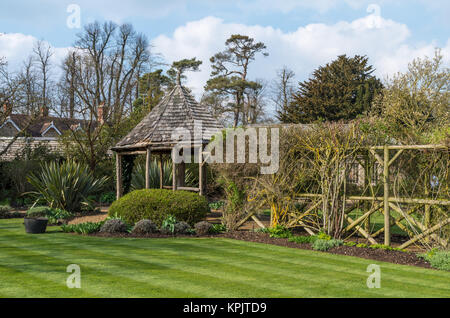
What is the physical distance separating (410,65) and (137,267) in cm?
2284

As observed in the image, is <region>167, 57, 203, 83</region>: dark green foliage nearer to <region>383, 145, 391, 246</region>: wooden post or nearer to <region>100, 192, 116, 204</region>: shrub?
<region>100, 192, 116, 204</region>: shrub

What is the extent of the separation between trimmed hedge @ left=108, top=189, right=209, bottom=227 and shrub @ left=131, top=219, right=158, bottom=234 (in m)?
0.51

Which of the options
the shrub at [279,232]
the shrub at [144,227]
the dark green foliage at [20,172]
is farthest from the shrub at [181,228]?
the dark green foliage at [20,172]

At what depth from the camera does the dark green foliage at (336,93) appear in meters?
39.6

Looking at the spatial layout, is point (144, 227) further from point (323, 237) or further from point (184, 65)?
point (184, 65)

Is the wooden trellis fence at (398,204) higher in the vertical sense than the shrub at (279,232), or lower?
higher

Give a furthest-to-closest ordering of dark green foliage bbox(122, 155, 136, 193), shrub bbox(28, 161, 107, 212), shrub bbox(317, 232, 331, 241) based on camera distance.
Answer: dark green foliage bbox(122, 155, 136, 193) < shrub bbox(28, 161, 107, 212) < shrub bbox(317, 232, 331, 241)

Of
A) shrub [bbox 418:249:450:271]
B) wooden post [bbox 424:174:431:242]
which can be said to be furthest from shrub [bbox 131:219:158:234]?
shrub [bbox 418:249:450:271]

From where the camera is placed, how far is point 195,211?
13.2 metres

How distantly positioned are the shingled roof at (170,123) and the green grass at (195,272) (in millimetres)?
5277

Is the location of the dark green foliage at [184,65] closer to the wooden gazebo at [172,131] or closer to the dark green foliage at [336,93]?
the dark green foliage at [336,93]

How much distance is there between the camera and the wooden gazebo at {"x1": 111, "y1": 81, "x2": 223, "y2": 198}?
1520cm

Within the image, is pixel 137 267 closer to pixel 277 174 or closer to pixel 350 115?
pixel 277 174

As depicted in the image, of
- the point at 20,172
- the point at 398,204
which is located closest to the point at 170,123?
the point at 398,204
